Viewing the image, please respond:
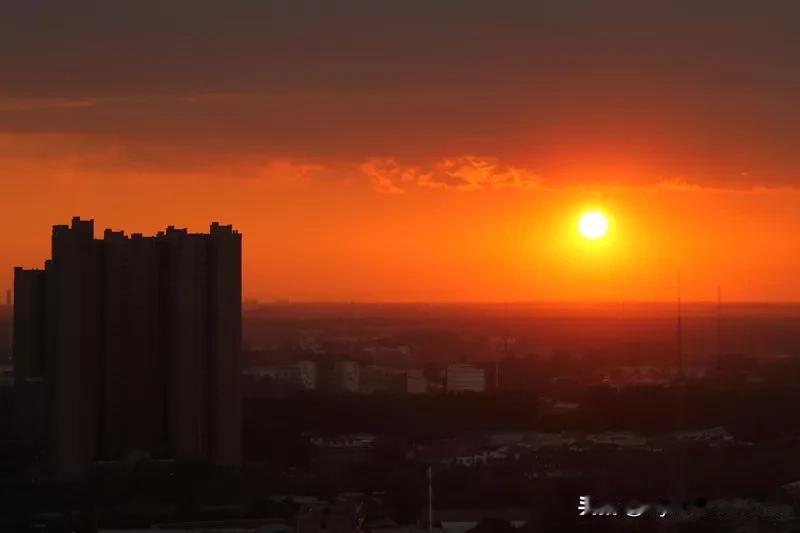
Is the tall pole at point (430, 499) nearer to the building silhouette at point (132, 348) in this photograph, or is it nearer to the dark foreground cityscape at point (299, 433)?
the dark foreground cityscape at point (299, 433)

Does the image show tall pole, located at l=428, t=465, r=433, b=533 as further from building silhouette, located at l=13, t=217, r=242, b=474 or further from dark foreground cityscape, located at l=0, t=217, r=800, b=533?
building silhouette, located at l=13, t=217, r=242, b=474

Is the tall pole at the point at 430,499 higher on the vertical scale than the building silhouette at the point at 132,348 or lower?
lower

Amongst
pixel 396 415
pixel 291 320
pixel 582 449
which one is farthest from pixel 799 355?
pixel 291 320

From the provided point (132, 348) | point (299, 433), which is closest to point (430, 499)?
point (132, 348)

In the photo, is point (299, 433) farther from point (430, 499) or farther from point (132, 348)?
point (430, 499)

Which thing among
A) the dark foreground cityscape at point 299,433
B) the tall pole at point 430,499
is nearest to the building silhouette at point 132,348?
the dark foreground cityscape at point 299,433
